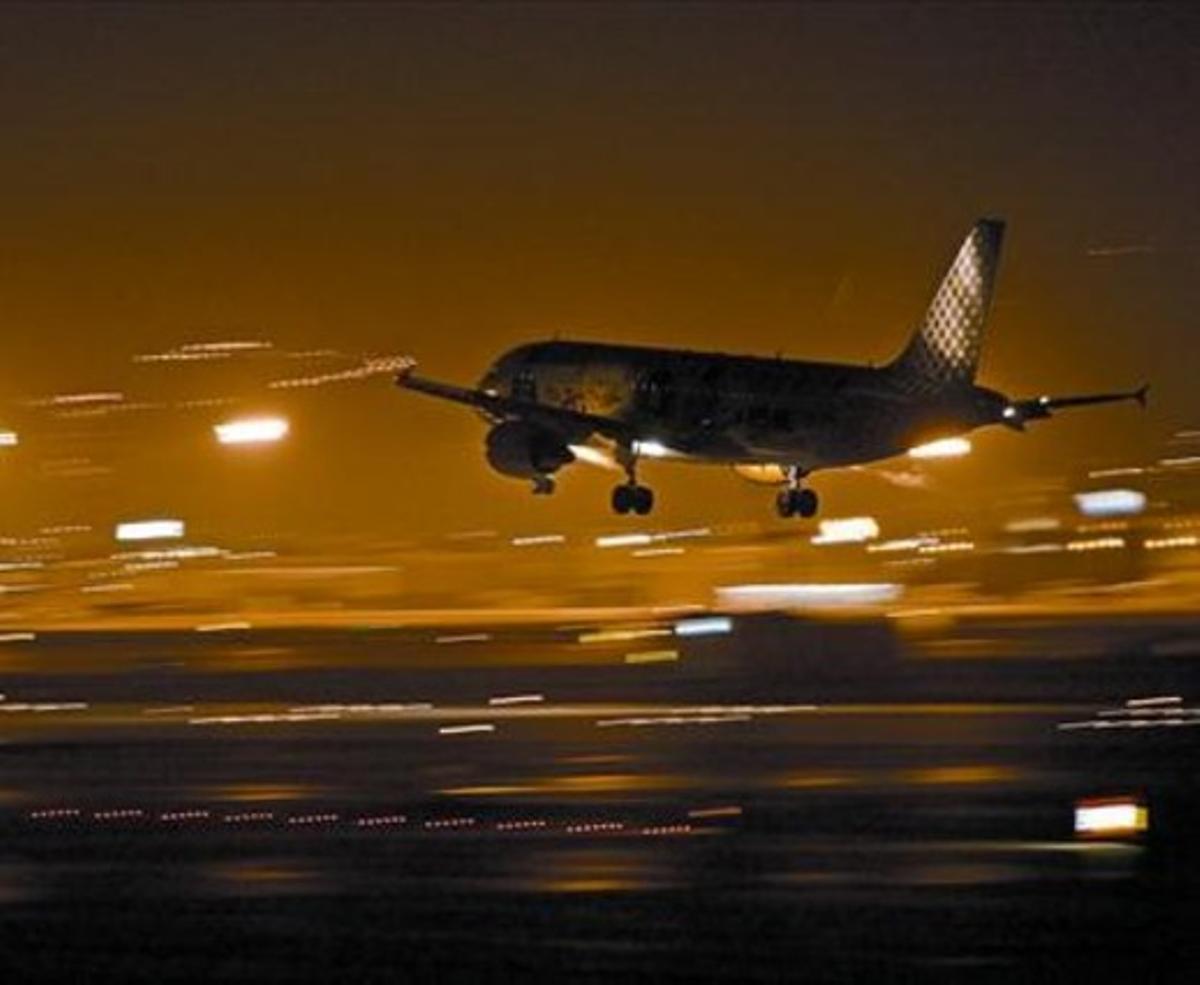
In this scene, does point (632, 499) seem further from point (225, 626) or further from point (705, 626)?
point (225, 626)

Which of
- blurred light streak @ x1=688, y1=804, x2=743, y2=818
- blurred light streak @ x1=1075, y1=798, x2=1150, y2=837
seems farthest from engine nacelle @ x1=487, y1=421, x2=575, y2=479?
blurred light streak @ x1=1075, y1=798, x2=1150, y2=837

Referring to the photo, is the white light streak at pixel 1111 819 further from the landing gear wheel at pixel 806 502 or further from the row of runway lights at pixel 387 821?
the landing gear wheel at pixel 806 502

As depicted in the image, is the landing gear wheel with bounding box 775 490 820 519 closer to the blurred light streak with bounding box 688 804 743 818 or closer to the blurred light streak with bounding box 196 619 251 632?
the blurred light streak with bounding box 688 804 743 818

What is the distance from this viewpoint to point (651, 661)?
4441 inches

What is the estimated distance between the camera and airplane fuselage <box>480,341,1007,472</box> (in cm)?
9950

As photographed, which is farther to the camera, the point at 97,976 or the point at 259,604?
the point at 259,604

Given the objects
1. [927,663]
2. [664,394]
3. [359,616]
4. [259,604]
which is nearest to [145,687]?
[664,394]

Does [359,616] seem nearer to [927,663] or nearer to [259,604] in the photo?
[259,604]

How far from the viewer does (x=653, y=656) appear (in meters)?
117

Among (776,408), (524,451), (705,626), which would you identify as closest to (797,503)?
(776,408)

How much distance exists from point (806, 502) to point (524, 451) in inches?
344

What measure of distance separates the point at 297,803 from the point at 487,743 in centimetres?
1482

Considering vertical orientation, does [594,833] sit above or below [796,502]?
below

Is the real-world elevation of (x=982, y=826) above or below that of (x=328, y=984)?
above
